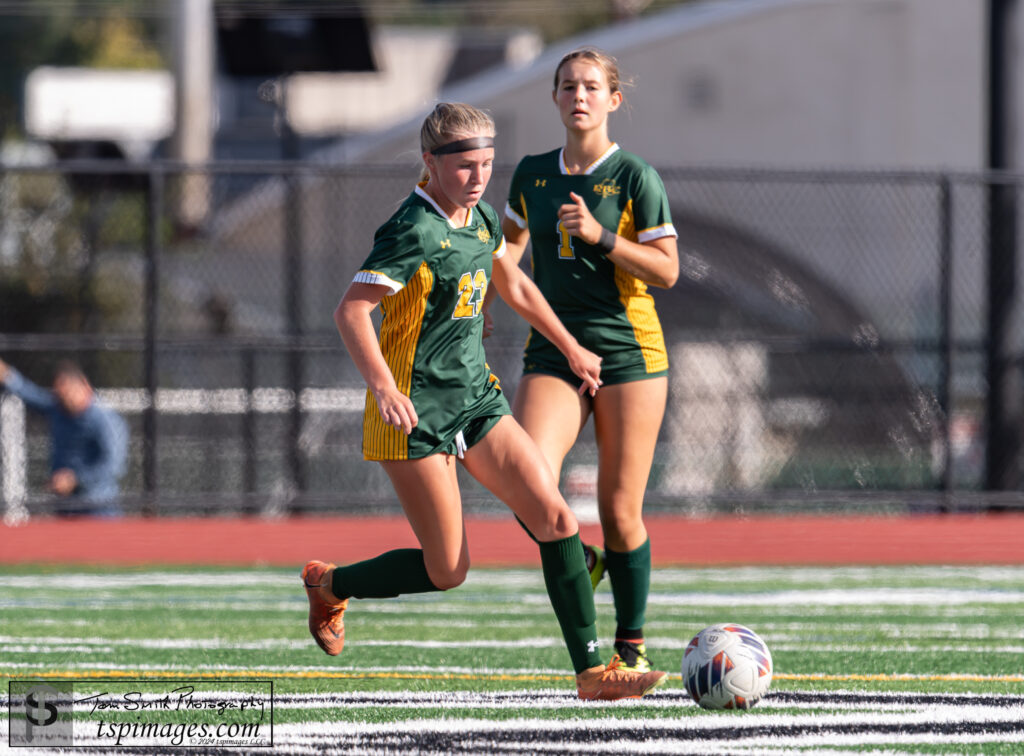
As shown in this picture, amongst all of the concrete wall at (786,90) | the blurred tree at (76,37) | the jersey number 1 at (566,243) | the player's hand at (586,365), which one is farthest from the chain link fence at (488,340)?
the blurred tree at (76,37)

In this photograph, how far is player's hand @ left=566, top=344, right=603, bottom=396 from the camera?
5.57 m

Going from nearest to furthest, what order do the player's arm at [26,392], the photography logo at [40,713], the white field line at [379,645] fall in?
the photography logo at [40,713] → the white field line at [379,645] → the player's arm at [26,392]

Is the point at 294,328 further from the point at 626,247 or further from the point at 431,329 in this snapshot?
the point at 431,329

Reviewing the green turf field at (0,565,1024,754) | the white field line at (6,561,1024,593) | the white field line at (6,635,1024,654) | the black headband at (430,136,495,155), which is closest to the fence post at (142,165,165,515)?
the white field line at (6,561,1024,593)

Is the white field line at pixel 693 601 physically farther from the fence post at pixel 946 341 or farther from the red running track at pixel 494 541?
the fence post at pixel 946 341

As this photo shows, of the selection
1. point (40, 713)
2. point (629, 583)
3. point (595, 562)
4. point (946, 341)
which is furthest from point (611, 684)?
point (946, 341)

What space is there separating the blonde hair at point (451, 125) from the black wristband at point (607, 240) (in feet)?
2.18

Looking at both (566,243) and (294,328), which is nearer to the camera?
(566,243)

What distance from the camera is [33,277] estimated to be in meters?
17.5

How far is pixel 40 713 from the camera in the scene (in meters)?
4.88

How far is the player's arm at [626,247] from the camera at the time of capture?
5.46m

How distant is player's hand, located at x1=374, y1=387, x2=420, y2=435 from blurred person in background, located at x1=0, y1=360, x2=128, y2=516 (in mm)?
8225

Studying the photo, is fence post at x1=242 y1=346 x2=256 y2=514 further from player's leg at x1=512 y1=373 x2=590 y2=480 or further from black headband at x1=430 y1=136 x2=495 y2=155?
black headband at x1=430 y1=136 x2=495 y2=155

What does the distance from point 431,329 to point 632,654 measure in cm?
149
